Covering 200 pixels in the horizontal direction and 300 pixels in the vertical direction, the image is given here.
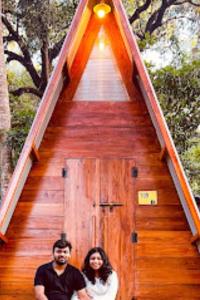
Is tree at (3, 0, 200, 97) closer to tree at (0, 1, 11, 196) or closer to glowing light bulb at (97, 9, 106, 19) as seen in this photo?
tree at (0, 1, 11, 196)

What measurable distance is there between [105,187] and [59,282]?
133cm

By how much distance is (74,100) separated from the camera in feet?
16.1

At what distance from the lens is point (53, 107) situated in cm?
480

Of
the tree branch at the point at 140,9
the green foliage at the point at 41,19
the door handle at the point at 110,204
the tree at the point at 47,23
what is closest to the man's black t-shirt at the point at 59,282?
the door handle at the point at 110,204

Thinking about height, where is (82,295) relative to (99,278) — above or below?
below

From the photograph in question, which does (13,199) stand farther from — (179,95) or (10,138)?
(179,95)

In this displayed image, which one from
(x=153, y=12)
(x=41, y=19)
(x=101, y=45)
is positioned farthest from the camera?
(x=153, y=12)

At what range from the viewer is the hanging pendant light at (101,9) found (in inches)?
192

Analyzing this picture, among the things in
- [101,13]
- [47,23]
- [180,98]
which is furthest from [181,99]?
[47,23]

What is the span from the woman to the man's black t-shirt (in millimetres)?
117

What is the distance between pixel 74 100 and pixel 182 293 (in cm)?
263

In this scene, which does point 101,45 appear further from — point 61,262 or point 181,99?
point 61,262

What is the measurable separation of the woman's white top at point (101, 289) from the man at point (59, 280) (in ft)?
0.21

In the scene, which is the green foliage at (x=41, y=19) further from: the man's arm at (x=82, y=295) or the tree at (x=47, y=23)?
the man's arm at (x=82, y=295)
